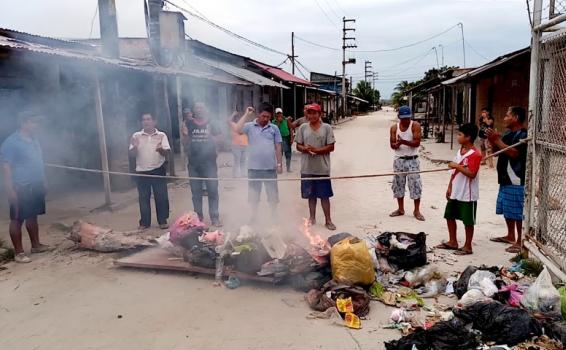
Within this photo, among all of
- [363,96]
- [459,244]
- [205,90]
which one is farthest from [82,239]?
[363,96]

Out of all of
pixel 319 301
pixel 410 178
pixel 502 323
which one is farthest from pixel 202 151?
pixel 502 323

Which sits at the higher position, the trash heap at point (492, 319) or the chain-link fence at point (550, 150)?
the chain-link fence at point (550, 150)

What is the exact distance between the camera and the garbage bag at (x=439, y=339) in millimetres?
3035

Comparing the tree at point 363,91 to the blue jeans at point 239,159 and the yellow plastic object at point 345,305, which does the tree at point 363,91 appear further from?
the yellow plastic object at point 345,305

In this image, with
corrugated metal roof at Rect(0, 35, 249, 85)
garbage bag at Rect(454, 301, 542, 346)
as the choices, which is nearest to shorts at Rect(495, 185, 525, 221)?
garbage bag at Rect(454, 301, 542, 346)

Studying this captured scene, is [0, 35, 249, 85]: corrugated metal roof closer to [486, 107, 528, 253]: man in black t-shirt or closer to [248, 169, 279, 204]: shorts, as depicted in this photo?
[248, 169, 279, 204]: shorts

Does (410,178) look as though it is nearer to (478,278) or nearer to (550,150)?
(550,150)

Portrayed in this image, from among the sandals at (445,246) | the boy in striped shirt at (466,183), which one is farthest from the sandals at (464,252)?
the sandals at (445,246)

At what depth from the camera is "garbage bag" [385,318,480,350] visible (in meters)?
3.04

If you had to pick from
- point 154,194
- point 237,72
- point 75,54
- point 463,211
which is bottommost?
point 463,211

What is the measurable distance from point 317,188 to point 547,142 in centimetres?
284

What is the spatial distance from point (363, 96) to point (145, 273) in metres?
66.8

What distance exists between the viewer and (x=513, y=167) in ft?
16.2

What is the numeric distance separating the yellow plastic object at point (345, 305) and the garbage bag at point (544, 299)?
4.47ft
